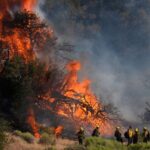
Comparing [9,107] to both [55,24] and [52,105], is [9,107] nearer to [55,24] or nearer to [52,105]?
[52,105]

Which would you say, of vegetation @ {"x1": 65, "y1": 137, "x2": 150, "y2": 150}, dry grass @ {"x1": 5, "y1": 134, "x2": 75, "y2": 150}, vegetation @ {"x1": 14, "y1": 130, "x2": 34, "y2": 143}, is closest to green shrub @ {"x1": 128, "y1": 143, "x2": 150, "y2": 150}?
vegetation @ {"x1": 65, "y1": 137, "x2": 150, "y2": 150}

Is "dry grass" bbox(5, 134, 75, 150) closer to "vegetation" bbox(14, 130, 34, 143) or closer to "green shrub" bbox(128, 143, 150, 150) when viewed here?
"vegetation" bbox(14, 130, 34, 143)

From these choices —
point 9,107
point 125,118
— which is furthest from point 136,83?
point 9,107

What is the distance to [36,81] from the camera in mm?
39219

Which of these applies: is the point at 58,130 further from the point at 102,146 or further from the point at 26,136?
the point at 102,146

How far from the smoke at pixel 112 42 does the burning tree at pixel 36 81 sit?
452 inches

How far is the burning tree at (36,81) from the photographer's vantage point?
37250 millimetres

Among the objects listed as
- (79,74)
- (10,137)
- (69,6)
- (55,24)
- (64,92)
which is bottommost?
(10,137)

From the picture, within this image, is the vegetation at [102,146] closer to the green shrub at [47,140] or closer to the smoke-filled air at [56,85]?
the smoke-filled air at [56,85]

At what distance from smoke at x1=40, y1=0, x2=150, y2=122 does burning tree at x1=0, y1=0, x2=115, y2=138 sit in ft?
37.6

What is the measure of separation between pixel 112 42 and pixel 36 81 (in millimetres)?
39219

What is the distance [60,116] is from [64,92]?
3.03m

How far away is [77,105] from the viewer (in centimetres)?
4250

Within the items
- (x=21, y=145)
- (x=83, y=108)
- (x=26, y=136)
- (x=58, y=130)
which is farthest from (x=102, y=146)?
(x=83, y=108)
